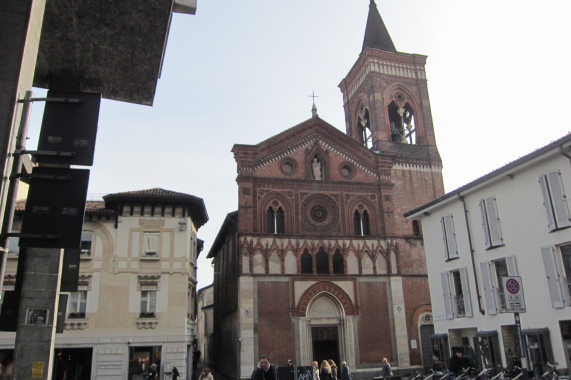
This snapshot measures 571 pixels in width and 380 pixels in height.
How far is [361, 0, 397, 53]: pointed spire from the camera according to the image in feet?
136

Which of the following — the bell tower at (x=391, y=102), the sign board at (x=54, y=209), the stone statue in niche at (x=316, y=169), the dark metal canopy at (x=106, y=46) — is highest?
the bell tower at (x=391, y=102)

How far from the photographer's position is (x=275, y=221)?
30.5m

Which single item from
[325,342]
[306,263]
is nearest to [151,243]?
[306,263]

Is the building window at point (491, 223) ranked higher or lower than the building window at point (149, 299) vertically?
higher

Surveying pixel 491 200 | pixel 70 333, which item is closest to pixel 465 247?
pixel 491 200

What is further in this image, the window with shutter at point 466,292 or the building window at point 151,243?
the building window at point 151,243

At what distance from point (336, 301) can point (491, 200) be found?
1396cm

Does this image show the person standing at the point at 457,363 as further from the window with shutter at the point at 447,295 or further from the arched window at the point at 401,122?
the arched window at the point at 401,122

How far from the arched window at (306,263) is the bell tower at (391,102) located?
11.1m

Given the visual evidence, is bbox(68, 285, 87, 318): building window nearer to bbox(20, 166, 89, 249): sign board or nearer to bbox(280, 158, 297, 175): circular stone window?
bbox(280, 158, 297, 175): circular stone window

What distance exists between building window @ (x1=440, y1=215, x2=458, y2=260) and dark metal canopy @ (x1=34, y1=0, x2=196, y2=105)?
16.6 meters

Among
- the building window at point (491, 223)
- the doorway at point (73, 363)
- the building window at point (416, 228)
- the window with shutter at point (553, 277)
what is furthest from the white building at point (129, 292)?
the window with shutter at point (553, 277)

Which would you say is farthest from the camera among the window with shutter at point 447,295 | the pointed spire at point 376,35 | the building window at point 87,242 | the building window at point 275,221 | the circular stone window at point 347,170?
the pointed spire at point 376,35

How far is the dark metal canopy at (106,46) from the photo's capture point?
5848 mm
